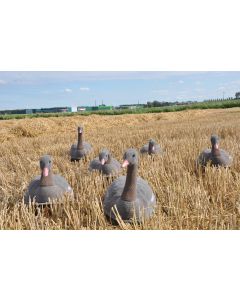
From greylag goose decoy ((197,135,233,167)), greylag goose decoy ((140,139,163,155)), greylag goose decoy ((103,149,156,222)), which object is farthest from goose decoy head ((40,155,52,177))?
greylag goose decoy ((140,139,163,155))

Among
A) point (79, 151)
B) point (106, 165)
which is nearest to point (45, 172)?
point (106, 165)

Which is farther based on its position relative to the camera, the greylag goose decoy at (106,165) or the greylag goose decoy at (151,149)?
the greylag goose decoy at (151,149)

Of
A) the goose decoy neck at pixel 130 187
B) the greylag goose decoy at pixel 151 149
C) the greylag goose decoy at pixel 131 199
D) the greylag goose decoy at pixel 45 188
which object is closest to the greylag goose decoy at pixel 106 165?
the greylag goose decoy at pixel 45 188

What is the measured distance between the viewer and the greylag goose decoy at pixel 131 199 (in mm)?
2980

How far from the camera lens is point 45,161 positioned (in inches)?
142

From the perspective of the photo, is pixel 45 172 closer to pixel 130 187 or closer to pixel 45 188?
pixel 45 188

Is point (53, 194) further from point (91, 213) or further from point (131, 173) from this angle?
point (131, 173)

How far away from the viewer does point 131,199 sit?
3018 millimetres

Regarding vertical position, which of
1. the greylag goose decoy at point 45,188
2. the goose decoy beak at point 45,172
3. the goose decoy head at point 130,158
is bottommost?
the greylag goose decoy at point 45,188

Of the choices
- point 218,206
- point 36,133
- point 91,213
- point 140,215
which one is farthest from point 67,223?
point 36,133

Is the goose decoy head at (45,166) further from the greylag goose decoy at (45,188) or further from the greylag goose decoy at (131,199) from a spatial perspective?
the greylag goose decoy at (131,199)

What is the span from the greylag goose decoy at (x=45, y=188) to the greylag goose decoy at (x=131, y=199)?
61cm

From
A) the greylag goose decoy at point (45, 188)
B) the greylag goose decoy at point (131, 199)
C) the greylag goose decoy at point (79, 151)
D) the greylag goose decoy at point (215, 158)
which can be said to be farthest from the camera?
the greylag goose decoy at point (79, 151)

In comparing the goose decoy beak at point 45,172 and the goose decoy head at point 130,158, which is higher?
the goose decoy head at point 130,158
